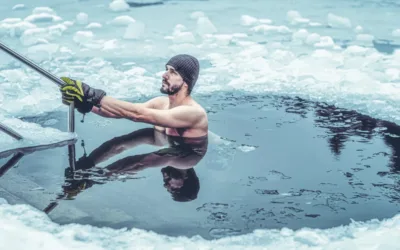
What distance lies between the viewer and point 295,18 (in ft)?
35.3

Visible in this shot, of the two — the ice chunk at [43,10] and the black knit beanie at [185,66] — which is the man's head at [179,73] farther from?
the ice chunk at [43,10]

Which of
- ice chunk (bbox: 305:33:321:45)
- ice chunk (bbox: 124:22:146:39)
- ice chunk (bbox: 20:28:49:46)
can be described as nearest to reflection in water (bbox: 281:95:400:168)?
ice chunk (bbox: 305:33:321:45)

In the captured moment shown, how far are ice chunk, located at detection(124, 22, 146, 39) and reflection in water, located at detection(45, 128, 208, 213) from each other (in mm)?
5062

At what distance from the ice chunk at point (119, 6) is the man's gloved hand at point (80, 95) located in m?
7.96

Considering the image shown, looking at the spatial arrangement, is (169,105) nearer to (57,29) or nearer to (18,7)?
(57,29)

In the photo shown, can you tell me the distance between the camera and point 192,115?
14.1 ft

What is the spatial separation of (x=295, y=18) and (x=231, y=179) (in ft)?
24.7

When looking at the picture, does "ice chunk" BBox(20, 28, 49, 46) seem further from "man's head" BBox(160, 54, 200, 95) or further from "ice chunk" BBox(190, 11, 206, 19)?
"man's head" BBox(160, 54, 200, 95)

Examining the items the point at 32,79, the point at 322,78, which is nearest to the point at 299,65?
the point at 322,78

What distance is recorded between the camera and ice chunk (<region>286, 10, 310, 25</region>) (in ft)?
34.8

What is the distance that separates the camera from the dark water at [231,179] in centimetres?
329

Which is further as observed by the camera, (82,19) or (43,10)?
(43,10)

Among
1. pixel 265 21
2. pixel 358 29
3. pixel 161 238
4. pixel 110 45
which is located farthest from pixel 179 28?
pixel 161 238

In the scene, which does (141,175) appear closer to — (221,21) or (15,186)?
(15,186)
